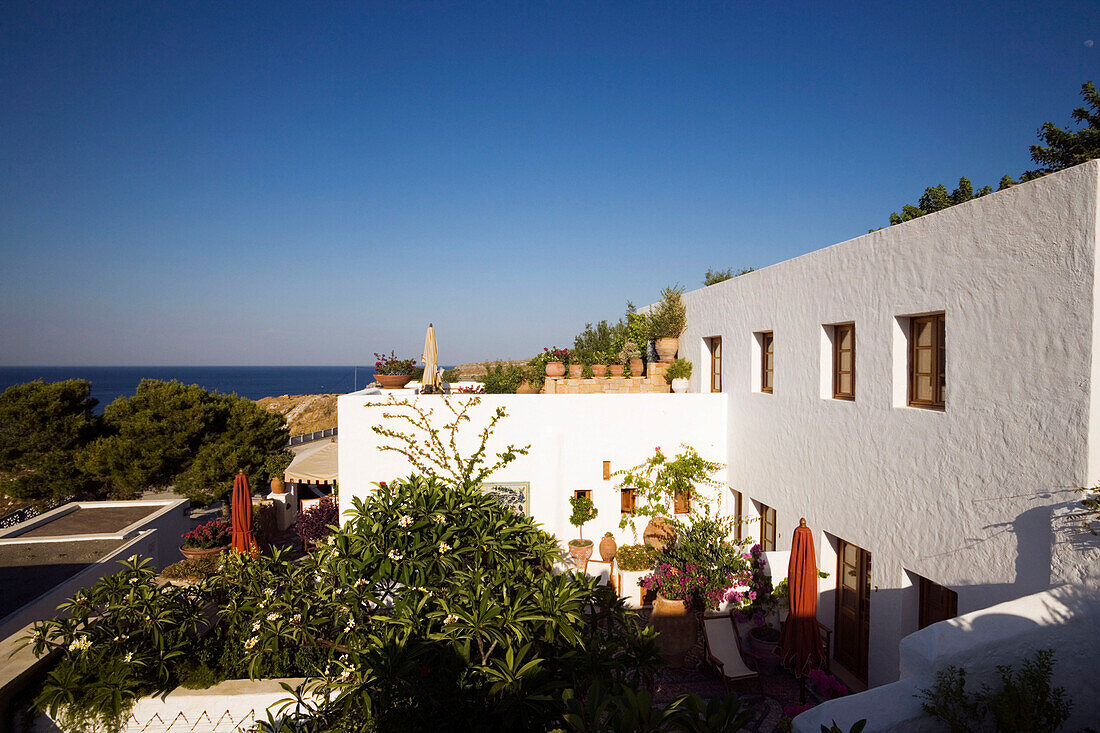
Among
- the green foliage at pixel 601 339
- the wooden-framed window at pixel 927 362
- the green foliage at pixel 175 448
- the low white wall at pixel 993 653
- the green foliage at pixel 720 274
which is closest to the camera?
the low white wall at pixel 993 653

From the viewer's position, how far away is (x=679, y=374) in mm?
12227

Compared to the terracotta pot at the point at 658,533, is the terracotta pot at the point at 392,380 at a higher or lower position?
higher

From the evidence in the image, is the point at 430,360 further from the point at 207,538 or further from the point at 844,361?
the point at 844,361

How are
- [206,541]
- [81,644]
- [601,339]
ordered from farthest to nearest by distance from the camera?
[601,339] → [206,541] → [81,644]

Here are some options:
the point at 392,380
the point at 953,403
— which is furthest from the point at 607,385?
the point at 953,403

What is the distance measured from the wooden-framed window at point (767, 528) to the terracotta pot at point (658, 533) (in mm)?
1543

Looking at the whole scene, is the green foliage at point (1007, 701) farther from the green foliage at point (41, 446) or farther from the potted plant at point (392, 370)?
the green foliage at point (41, 446)

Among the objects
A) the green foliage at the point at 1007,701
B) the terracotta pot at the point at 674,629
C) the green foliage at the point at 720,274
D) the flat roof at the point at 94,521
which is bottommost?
the terracotta pot at the point at 674,629

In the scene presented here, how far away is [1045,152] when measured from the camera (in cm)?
1407

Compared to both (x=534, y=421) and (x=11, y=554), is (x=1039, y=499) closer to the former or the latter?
(x=534, y=421)

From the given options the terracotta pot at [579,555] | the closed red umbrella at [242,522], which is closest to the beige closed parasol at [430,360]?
the closed red umbrella at [242,522]

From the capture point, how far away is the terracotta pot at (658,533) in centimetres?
999

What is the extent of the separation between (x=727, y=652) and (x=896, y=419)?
3662 mm

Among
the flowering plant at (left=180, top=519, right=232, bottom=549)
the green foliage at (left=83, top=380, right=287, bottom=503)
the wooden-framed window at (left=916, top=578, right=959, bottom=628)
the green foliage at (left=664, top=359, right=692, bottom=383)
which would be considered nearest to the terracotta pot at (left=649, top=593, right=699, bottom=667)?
the wooden-framed window at (left=916, top=578, right=959, bottom=628)
